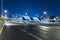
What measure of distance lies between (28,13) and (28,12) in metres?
1.74

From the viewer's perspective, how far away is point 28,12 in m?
146

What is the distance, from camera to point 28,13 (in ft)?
486
